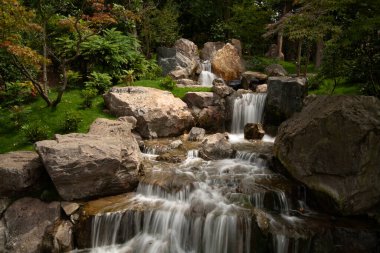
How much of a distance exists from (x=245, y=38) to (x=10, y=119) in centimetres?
2116

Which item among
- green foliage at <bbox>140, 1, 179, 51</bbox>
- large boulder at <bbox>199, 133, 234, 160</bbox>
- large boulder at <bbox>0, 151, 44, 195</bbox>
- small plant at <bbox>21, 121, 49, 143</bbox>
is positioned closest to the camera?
large boulder at <bbox>0, 151, 44, 195</bbox>

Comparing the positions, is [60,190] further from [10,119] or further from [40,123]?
[10,119]

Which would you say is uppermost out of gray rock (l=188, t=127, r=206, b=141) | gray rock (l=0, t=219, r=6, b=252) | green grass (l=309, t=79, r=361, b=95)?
green grass (l=309, t=79, r=361, b=95)

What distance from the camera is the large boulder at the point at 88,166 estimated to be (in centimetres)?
1023

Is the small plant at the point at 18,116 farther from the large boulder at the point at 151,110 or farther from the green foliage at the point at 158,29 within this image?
the green foliage at the point at 158,29

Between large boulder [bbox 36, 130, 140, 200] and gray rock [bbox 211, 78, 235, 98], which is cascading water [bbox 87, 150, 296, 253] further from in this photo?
gray rock [bbox 211, 78, 235, 98]

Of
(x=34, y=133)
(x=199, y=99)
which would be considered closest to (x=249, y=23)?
(x=199, y=99)

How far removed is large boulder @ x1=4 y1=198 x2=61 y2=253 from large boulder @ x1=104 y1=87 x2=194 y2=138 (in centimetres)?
711

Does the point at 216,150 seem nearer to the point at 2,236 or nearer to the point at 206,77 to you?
the point at 2,236

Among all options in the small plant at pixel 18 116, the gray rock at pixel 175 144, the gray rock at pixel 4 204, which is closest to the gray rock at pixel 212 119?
the gray rock at pixel 175 144

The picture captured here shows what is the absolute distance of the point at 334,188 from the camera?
9.55 metres

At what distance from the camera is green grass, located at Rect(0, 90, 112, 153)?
46.5 feet

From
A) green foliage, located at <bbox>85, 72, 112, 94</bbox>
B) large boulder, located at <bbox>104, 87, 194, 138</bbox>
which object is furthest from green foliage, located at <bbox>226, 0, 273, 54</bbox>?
green foliage, located at <bbox>85, 72, 112, 94</bbox>

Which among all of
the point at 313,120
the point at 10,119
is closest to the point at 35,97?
the point at 10,119
